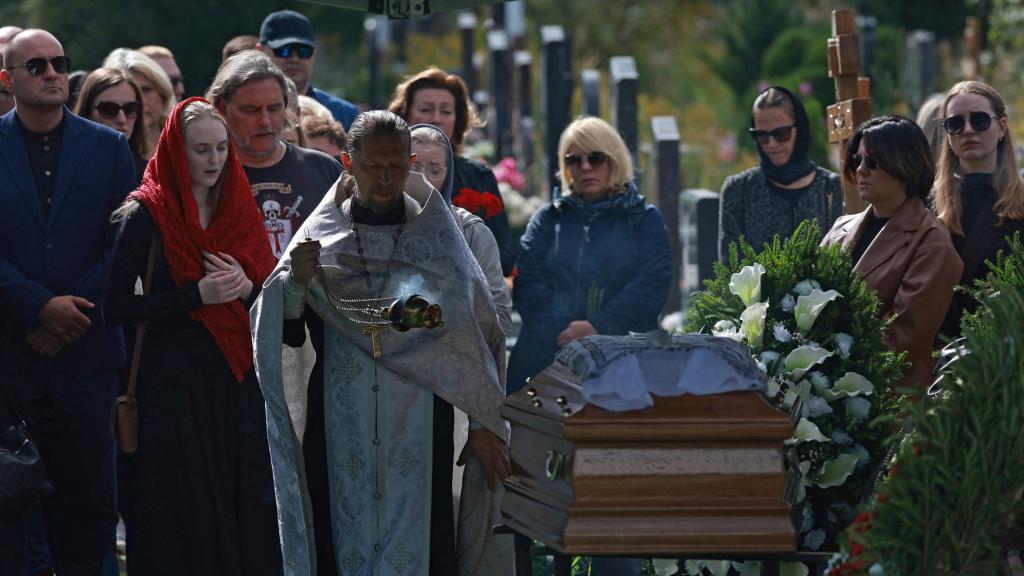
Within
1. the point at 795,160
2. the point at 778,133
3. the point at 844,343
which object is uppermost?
the point at 778,133

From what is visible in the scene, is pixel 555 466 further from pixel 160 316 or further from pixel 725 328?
pixel 160 316

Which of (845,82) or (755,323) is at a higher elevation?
(845,82)

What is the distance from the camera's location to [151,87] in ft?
25.0

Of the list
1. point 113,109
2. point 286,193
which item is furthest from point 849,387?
point 113,109

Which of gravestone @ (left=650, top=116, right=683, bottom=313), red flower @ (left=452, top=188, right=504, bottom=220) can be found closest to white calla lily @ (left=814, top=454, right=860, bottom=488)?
red flower @ (left=452, top=188, right=504, bottom=220)

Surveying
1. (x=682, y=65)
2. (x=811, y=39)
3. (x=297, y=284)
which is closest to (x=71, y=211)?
(x=297, y=284)

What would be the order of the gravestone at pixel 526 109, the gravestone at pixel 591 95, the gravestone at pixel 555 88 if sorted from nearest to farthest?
the gravestone at pixel 591 95 → the gravestone at pixel 555 88 → the gravestone at pixel 526 109

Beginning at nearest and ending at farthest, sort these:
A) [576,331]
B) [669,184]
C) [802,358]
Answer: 1. [802,358]
2. [576,331]
3. [669,184]

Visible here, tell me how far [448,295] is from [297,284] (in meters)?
0.47

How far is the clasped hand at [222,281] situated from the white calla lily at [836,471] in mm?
1974

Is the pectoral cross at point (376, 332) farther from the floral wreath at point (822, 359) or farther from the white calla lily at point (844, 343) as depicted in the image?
the white calla lily at point (844, 343)

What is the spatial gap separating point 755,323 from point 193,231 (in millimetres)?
1874

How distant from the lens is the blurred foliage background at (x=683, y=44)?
19484 mm

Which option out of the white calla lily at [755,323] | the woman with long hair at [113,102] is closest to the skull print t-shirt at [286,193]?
the woman with long hair at [113,102]
